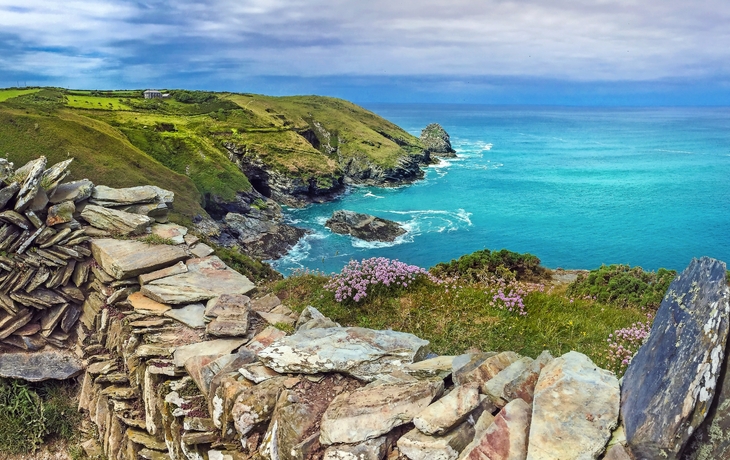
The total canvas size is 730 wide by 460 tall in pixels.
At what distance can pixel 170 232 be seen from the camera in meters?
16.5

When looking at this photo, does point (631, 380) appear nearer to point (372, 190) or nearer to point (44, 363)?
point (44, 363)

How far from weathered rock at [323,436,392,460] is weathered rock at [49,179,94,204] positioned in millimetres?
13332

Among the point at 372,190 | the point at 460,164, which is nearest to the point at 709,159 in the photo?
the point at 460,164

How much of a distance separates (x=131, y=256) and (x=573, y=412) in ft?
41.8

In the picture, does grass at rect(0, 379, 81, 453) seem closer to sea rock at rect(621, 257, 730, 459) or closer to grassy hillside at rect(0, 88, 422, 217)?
sea rock at rect(621, 257, 730, 459)

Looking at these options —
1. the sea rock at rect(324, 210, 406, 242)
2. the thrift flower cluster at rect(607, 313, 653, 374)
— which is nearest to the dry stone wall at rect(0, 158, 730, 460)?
the thrift flower cluster at rect(607, 313, 653, 374)

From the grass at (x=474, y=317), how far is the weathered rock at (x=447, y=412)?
4.42m

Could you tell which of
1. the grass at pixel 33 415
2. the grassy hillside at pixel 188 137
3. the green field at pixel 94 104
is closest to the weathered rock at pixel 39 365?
the grass at pixel 33 415

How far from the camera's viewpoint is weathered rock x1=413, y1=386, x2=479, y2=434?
251 inches

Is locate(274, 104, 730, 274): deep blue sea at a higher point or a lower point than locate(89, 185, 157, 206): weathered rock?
lower

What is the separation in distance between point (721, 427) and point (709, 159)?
17409 centimetres

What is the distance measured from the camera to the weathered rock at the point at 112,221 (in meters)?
15.6

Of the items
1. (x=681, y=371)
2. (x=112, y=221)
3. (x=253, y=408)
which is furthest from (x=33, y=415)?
(x=681, y=371)

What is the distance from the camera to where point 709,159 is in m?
144
